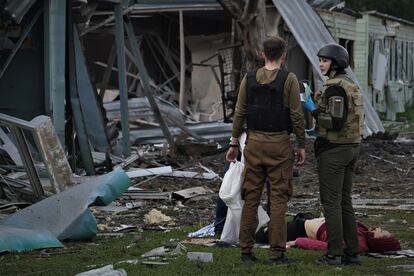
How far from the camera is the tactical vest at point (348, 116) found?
633 cm

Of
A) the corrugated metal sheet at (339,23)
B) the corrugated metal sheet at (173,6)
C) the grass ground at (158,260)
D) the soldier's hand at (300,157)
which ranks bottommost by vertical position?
the grass ground at (158,260)

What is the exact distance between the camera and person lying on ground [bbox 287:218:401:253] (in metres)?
7.00

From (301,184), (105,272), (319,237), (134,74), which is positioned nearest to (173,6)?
(134,74)

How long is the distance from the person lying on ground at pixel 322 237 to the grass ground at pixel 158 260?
0.12m

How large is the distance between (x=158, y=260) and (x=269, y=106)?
152 centimetres

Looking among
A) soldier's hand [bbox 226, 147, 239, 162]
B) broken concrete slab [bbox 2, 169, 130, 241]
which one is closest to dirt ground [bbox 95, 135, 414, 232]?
broken concrete slab [bbox 2, 169, 130, 241]

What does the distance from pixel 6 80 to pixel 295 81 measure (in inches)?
321

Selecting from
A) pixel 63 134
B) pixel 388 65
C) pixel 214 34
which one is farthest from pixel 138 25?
pixel 63 134

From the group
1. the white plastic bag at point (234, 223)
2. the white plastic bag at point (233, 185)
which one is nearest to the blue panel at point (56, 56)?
the white plastic bag at point (234, 223)

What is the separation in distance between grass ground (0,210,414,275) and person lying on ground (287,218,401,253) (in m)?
0.12

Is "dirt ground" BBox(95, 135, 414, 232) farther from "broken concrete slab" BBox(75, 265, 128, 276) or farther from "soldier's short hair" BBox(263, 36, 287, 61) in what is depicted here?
"soldier's short hair" BBox(263, 36, 287, 61)

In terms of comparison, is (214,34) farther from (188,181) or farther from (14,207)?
(14,207)

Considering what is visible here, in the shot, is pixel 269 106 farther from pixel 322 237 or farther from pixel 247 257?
pixel 322 237

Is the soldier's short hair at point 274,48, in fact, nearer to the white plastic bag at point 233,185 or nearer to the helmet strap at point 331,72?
the helmet strap at point 331,72
